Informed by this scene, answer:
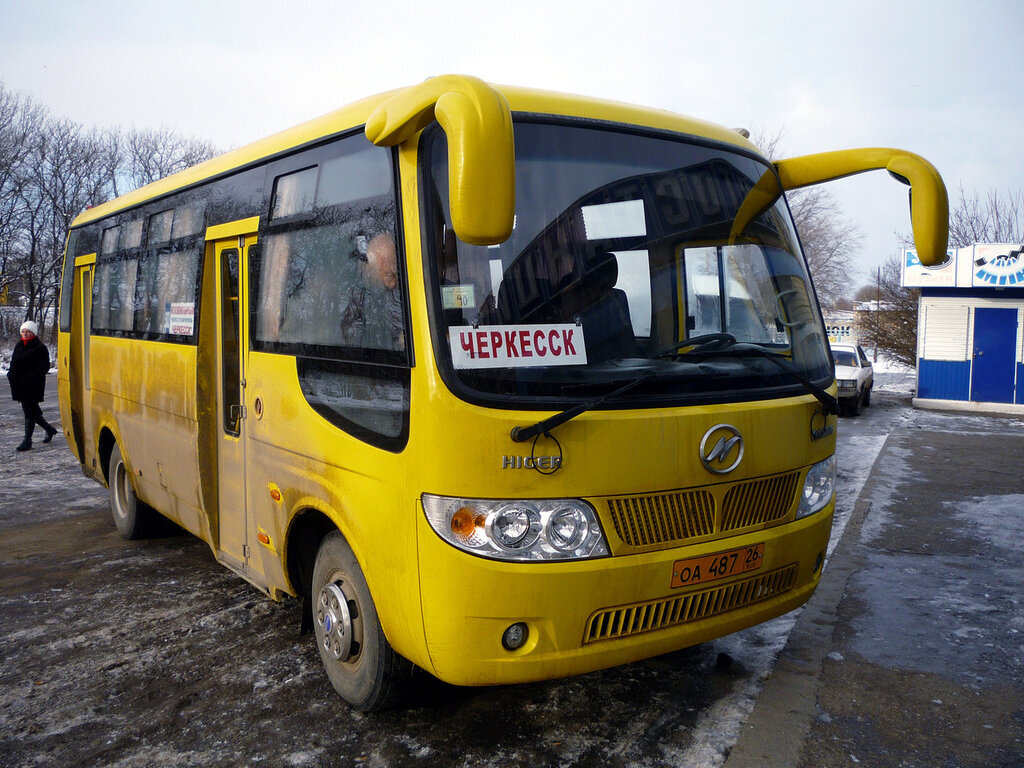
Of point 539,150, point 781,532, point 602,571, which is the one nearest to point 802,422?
point 781,532

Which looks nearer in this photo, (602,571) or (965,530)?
(602,571)

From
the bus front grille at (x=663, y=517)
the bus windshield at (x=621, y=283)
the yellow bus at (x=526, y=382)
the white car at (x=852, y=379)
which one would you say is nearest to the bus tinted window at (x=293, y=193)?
the yellow bus at (x=526, y=382)

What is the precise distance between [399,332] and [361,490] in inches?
26.6

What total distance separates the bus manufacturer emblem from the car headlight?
610 millimetres

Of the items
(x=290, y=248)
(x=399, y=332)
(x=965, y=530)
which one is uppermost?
(x=290, y=248)

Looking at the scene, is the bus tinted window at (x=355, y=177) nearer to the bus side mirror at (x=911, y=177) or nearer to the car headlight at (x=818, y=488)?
the bus side mirror at (x=911, y=177)

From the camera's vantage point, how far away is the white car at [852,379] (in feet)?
58.0

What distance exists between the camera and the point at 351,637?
3637 millimetres

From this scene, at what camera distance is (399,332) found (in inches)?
125

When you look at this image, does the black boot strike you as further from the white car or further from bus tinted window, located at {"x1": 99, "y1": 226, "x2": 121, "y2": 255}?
the white car

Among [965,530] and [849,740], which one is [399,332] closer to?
[849,740]

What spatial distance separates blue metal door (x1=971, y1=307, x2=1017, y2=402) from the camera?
19.3 metres

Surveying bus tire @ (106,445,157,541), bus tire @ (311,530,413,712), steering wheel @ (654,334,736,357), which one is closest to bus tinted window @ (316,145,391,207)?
steering wheel @ (654,334,736,357)

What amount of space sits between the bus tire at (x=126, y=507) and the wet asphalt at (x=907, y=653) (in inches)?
198
